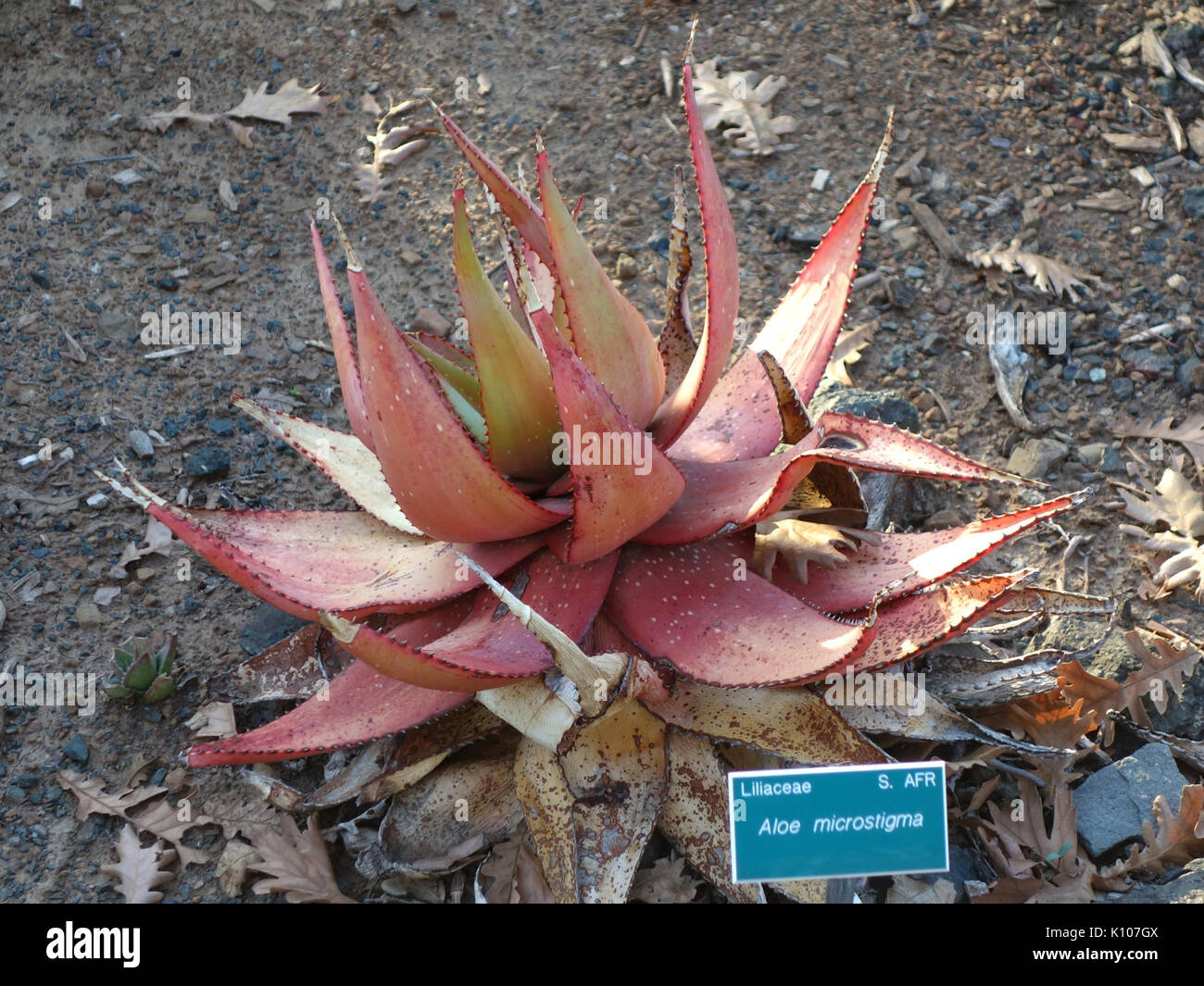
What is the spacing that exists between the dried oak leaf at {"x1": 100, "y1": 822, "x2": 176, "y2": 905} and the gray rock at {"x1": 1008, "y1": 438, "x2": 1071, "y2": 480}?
2.30 m

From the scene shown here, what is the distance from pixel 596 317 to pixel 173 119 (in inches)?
102

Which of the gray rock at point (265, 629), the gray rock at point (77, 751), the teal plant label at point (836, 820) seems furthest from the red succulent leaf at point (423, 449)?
the gray rock at point (77, 751)

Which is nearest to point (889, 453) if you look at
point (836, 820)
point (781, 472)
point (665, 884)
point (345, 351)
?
point (781, 472)

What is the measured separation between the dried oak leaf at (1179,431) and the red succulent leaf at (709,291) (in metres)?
1.59

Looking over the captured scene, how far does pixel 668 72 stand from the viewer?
395 cm

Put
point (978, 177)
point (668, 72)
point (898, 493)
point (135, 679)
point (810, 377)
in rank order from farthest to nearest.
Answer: point (668, 72) → point (978, 177) → point (898, 493) → point (135, 679) → point (810, 377)

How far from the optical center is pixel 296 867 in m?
2.21

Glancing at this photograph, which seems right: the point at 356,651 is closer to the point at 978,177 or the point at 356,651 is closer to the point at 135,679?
the point at 135,679

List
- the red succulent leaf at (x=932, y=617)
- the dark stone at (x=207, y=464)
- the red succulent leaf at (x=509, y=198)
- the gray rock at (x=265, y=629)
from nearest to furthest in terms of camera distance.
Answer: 1. the red succulent leaf at (x=932, y=617)
2. the red succulent leaf at (x=509, y=198)
3. the gray rock at (x=265, y=629)
4. the dark stone at (x=207, y=464)

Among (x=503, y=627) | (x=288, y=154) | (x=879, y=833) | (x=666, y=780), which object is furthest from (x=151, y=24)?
(x=879, y=833)

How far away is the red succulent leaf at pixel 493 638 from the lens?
1662 millimetres

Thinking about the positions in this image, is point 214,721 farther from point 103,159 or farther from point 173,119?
point 173,119

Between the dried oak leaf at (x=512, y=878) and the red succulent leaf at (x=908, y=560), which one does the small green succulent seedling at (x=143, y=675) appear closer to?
the dried oak leaf at (x=512, y=878)

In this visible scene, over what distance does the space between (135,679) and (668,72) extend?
108 inches
